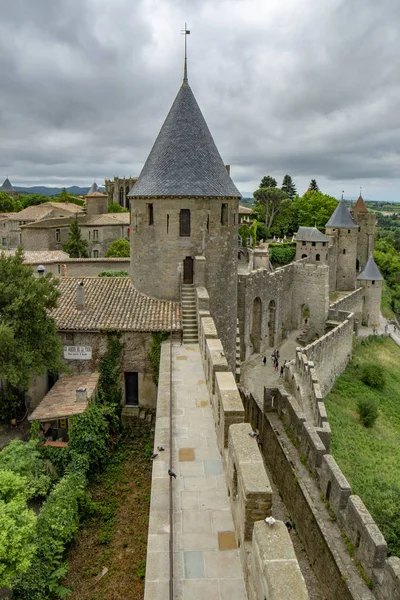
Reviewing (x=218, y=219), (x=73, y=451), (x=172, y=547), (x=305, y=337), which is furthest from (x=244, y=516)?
(x=305, y=337)

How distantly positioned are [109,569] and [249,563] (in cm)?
612

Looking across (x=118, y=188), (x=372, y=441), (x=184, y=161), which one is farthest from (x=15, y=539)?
(x=118, y=188)

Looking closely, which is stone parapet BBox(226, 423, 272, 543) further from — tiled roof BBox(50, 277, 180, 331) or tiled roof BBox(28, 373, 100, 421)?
tiled roof BBox(50, 277, 180, 331)

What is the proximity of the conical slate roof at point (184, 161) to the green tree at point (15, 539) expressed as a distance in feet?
39.3

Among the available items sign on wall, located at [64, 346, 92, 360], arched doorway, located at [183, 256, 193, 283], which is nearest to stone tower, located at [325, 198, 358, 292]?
arched doorway, located at [183, 256, 193, 283]

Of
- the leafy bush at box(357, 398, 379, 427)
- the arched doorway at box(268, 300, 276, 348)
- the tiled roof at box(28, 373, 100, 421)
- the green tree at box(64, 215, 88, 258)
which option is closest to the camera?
the tiled roof at box(28, 373, 100, 421)

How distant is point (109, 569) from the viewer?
37.7 feet

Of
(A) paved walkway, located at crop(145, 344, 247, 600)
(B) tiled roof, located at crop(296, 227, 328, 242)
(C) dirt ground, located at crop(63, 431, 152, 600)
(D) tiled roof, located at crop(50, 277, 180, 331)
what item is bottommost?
(C) dirt ground, located at crop(63, 431, 152, 600)

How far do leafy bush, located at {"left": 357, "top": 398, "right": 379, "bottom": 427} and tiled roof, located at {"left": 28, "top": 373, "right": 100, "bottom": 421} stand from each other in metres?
16.3

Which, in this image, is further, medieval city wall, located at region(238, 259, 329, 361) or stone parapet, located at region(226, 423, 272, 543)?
medieval city wall, located at region(238, 259, 329, 361)

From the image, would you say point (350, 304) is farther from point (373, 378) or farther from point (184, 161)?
point (184, 161)

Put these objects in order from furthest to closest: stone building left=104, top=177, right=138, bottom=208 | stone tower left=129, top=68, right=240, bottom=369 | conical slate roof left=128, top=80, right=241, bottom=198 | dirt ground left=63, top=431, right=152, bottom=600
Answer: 1. stone building left=104, top=177, right=138, bottom=208
2. stone tower left=129, top=68, right=240, bottom=369
3. conical slate roof left=128, top=80, right=241, bottom=198
4. dirt ground left=63, top=431, right=152, bottom=600

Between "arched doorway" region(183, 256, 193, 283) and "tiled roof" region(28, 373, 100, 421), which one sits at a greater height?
"arched doorway" region(183, 256, 193, 283)

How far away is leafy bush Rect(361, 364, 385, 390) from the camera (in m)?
33.1
